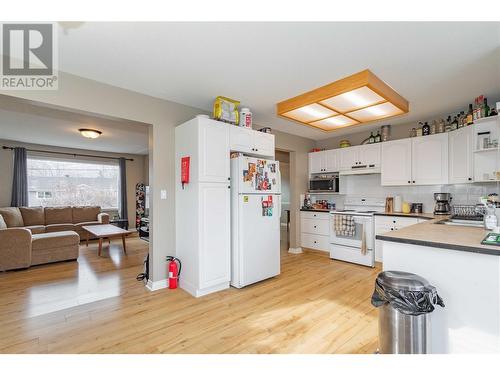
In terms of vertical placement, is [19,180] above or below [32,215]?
above

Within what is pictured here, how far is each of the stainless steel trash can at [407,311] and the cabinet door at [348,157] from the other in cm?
334

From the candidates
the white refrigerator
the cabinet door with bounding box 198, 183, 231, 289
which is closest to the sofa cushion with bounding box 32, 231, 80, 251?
the cabinet door with bounding box 198, 183, 231, 289

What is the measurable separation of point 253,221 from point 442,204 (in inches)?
118

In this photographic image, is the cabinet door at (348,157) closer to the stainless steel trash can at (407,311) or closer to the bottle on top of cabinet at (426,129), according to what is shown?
the bottle on top of cabinet at (426,129)

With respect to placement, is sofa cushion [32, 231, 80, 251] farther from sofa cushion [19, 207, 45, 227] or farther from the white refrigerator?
the white refrigerator

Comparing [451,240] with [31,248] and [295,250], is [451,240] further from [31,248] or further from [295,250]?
[31,248]

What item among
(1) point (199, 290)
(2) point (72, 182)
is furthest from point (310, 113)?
(2) point (72, 182)

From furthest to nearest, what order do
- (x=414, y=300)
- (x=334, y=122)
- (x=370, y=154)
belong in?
(x=370, y=154) < (x=334, y=122) < (x=414, y=300)

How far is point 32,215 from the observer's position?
5.48 meters

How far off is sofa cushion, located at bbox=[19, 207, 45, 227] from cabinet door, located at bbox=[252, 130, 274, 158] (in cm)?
561

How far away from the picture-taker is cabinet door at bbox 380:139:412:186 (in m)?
3.92
